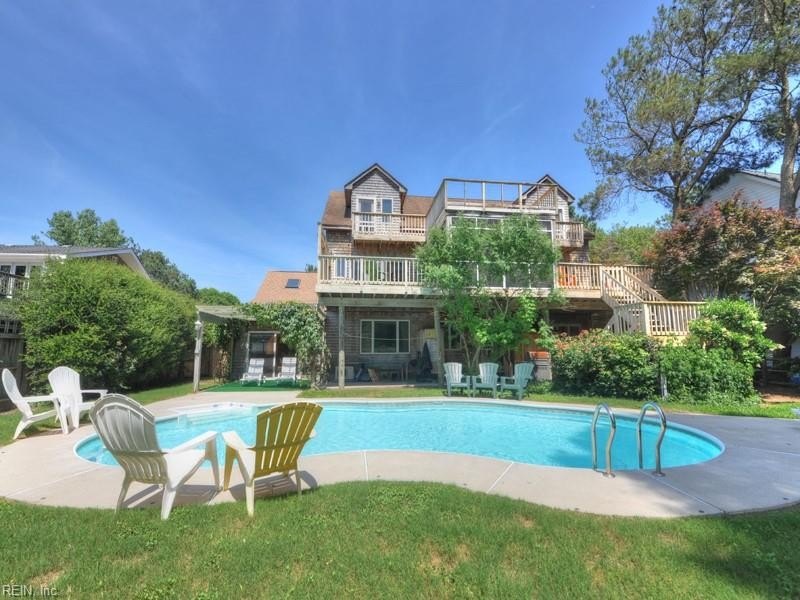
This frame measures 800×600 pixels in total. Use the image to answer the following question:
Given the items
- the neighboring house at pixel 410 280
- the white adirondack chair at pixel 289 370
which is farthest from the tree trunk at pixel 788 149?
the white adirondack chair at pixel 289 370

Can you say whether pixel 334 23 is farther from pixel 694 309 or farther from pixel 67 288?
pixel 694 309

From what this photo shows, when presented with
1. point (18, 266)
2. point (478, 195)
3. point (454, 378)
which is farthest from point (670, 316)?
point (18, 266)

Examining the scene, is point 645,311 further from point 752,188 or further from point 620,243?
point 620,243

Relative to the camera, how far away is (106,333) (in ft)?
31.7

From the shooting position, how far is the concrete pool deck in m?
3.32

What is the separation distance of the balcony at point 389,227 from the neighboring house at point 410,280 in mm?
44

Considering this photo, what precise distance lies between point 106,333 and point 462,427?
934cm

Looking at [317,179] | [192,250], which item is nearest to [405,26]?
[317,179]

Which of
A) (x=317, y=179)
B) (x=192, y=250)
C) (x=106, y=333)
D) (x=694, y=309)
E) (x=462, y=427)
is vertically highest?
(x=317, y=179)

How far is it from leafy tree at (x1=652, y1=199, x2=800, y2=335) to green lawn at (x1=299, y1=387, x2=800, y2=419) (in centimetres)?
374

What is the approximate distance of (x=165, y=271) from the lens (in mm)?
46719

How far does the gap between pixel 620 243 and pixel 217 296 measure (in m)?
44.9

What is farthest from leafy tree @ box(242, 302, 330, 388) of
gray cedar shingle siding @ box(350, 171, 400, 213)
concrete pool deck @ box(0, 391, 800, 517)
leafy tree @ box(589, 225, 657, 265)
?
leafy tree @ box(589, 225, 657, 265)

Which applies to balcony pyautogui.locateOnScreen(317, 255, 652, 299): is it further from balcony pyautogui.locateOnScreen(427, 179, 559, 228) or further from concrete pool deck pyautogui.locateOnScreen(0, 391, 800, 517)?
concrete pool deck pyautogui.locateOnScreen(0, 391, 800, 517)
